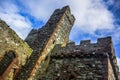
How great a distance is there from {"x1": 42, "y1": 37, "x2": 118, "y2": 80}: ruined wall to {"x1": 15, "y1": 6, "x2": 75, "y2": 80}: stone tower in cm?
52

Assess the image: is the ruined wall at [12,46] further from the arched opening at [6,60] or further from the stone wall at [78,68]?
the stone wall at [78,68]

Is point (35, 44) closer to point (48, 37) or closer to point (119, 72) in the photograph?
point (48, 37)

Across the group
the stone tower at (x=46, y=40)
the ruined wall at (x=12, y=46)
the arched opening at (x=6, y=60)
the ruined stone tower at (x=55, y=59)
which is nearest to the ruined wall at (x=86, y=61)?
the ruined stone tower at (x=55, y=59)

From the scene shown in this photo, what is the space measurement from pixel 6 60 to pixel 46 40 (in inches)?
105

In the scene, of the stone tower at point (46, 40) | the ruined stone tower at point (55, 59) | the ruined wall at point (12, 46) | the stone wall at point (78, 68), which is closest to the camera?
the stone wall at point (78, 68)

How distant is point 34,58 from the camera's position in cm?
939

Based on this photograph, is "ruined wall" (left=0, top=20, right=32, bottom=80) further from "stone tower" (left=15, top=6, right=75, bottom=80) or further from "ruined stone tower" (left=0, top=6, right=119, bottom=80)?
"stone tower" (left=15, top=6, right=75, bottom=80)

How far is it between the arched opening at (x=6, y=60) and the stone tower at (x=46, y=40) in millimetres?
815

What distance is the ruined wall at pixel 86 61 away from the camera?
769 cm

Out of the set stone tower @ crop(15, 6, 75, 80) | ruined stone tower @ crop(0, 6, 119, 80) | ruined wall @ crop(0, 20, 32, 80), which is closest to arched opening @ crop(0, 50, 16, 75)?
ruined stone tower @ crop(0, 6, 119, 80)

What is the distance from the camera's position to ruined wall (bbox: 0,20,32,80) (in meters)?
8.50

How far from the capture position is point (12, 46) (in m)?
8.95

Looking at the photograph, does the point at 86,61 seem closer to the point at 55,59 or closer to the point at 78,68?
the point at 78,68

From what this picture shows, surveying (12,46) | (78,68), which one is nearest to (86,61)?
(78,68)
